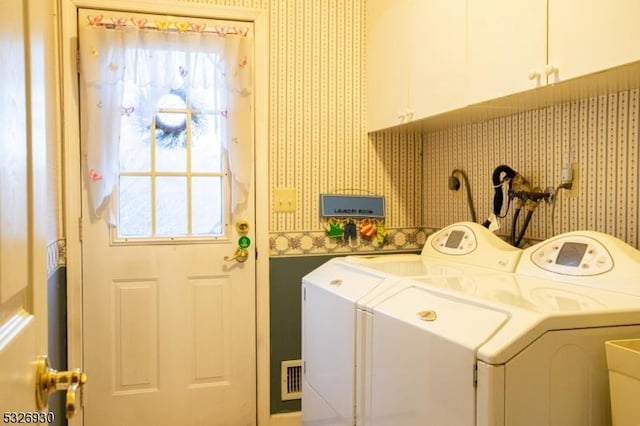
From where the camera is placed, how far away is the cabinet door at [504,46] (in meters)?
1.59

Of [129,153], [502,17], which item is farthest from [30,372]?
[129,153]

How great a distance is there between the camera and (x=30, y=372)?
30.9 inches

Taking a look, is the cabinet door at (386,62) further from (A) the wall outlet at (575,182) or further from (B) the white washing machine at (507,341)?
(B) the white washing machine at (507,341)

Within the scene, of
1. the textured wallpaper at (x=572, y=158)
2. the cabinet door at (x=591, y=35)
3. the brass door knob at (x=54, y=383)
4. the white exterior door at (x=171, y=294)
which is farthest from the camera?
the white exterior door at (x=171, y=294)

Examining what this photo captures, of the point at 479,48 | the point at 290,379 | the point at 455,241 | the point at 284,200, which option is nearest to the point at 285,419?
the point at 290,379

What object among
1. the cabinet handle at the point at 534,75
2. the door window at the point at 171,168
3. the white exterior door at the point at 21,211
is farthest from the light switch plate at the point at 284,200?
the white exterior door at the point at 21,211

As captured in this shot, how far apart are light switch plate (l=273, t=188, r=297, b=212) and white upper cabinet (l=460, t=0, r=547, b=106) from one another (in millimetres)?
1083

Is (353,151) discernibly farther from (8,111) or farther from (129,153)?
(8,111)

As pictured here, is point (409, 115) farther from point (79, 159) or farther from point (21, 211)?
point (21, 211)

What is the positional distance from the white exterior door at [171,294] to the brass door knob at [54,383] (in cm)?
170

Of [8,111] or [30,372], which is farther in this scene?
[30,372]

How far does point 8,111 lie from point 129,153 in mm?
1905

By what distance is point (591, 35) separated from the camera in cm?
141

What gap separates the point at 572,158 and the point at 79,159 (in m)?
2.04
